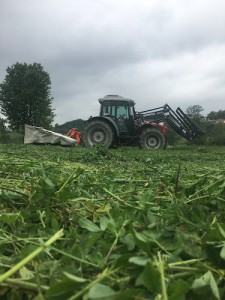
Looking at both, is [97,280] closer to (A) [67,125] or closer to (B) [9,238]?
(B) [9,238]

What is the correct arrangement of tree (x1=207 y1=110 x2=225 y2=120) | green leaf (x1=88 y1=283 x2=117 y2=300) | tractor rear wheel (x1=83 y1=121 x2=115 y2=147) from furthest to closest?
tree (x1=207 y1=110 x2=225 y2=120) → tractor rear wheel (x1=83 y1=121 x2=115 y2=147) → green leaf (x1=88 y1=283 x2=117 y2=300)

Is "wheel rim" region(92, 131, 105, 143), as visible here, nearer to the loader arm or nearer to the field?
the loader arm

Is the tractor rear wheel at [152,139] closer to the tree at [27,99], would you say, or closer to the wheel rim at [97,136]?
the wheel rim at [97,136]

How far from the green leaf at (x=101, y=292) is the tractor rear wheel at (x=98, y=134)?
17.1m

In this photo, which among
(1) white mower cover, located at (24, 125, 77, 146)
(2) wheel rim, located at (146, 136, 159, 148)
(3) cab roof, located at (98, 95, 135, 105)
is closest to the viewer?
(3) cab roof, located at (98, 95, 135, 105)

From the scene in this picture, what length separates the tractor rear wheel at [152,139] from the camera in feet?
60.8

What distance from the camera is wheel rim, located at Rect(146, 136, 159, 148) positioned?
61.7 ft

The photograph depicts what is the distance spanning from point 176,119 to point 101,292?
65.2 feet

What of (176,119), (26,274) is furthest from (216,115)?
(26,274)

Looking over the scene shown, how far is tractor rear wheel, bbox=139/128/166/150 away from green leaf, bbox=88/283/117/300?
707 inches

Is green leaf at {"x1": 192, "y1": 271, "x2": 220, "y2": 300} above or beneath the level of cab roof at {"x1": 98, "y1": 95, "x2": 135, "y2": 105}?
beneath

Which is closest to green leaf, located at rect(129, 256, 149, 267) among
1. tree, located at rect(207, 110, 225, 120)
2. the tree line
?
the tree line

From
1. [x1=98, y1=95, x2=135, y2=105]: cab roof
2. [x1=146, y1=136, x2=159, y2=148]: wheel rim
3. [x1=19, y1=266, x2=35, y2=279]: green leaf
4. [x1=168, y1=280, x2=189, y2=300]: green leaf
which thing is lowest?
[x1=19, y1=266, x2=35, y2=279]: green leaf

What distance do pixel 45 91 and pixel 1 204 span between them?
153ft
